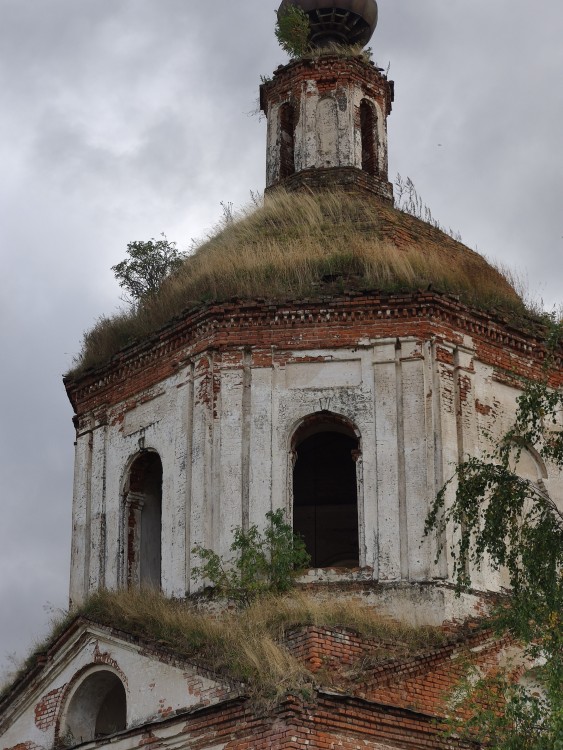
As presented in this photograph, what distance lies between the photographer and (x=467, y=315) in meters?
16.2

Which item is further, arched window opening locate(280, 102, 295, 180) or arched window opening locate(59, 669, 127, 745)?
arched window opening locate(280, 102, 295, 180)

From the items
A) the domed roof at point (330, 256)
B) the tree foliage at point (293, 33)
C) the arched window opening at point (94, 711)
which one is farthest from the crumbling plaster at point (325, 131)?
the arched window opening at point (94, 711)

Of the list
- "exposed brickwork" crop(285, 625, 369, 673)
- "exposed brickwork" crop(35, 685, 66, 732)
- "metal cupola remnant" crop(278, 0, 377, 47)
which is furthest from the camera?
"metal cupola remnant" crop(278, 0, 377, 47)

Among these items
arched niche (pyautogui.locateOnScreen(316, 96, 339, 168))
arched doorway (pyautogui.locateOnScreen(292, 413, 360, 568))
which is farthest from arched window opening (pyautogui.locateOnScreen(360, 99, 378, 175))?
arched doorway (pyautogui.locateOnScreen(292, 413, 360, 568))

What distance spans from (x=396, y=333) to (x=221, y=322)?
1.84 metres

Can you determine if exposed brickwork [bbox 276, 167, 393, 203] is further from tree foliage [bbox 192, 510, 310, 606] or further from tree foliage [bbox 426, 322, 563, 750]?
tree foliage [bbox 426, 322, 563, 750]

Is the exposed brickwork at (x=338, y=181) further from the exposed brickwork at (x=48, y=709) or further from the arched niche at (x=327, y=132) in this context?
the exposed brickwork at (x=48, y=709)

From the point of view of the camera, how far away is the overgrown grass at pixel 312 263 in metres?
16.4

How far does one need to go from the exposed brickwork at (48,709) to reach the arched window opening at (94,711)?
0.44 feet

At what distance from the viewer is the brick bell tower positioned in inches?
755

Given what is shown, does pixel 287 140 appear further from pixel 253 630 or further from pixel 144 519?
pixel 253 630

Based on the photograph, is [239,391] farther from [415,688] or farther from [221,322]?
[415,688]

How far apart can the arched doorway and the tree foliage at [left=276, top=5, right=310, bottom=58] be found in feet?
18.4

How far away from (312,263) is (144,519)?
11.0 ft
